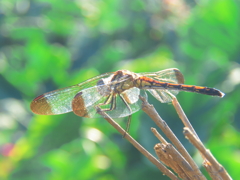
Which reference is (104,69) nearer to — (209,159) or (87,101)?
(87,101)

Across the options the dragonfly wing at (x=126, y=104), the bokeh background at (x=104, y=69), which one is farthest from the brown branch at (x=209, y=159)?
the bokeh background at (x=104, y=69)

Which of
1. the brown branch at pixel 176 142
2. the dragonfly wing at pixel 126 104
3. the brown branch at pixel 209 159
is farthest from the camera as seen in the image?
the dragonfly wing at pixel 126 104

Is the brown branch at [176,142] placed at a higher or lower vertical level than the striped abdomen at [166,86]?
lower

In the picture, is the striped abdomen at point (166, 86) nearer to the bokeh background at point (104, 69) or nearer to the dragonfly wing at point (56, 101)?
the dragonfly wing at point (56, 101)

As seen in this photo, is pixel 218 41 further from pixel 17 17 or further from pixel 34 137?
pixel 17 17

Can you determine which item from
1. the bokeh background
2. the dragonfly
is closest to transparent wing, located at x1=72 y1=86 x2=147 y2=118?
the dragonfly

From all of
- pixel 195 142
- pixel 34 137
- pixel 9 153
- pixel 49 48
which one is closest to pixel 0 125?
pixel 9 153

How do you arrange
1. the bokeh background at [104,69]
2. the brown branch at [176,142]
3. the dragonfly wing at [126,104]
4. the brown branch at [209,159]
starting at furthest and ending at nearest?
the bokeh background at [104,69] < the dragonfly wing at [126,104] < the brown branch at [176,142] < the brown branch at [209,159]
